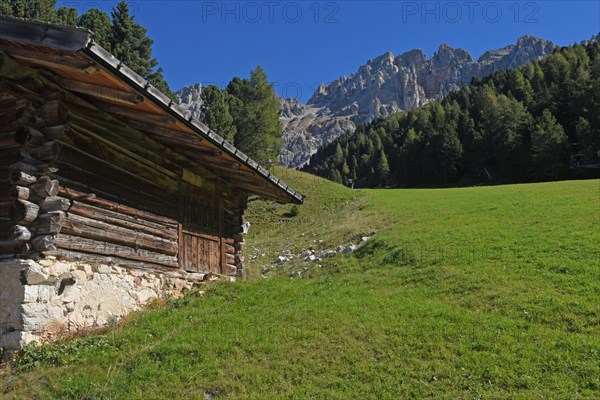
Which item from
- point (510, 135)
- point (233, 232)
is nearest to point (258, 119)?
point (233, 232)

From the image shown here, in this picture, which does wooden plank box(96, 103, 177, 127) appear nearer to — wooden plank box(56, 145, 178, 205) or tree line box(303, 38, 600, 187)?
wooden plank box(56, 145, 178, 205)

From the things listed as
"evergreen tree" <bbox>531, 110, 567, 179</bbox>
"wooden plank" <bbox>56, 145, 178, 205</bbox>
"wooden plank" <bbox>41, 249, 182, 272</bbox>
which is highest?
"evergreen tree" <bbox>531, 110, 567, 179</bbox>

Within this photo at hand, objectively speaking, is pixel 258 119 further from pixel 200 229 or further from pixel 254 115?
pixel 200 229

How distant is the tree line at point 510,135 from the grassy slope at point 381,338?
51.9 metres

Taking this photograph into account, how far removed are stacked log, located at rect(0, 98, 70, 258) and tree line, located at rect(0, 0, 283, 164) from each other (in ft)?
111

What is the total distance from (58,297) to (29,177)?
215 centimetres

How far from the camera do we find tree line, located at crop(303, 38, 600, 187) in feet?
203

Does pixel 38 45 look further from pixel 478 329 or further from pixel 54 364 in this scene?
pixel 478 329

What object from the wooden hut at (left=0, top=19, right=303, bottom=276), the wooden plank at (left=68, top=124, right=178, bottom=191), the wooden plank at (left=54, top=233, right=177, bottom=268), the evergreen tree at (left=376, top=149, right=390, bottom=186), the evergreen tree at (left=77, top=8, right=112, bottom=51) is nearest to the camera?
the wooden hut at (left=0, top=19, right=303, bottom=276)

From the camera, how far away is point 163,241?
11461 mm

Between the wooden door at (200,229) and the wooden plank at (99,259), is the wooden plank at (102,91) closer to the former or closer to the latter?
the wooden plank at (99,259)

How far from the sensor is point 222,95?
45406 mm

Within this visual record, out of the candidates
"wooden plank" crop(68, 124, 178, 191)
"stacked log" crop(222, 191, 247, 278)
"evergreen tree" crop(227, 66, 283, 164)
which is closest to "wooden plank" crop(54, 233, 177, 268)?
"wooden plank" crop(68, 124, 178, 191)

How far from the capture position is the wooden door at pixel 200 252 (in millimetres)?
12397
